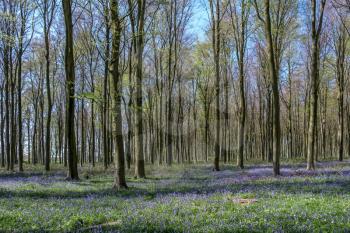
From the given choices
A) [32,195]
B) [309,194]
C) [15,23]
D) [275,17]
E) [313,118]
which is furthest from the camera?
[275,17]

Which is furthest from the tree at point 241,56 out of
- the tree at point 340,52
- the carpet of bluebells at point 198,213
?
the carpet of bluebells at point 198,213

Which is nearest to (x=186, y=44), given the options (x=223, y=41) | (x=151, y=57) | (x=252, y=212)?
(x=151, y=57)

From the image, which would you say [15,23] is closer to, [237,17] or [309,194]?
[237,17]

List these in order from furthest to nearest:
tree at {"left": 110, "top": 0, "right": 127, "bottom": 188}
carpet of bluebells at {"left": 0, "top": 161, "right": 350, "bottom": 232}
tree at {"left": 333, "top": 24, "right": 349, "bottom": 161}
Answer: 1. tree at {"left": 333, "top": 24, "right": 349, "bottom": 161}
2. tree at {"left": 110, "top": 0, "right": 127, "bottom": 188}
3. carpet of bluebells at {"left": 0, "top": 161, "right": 350, "bottom": 232}

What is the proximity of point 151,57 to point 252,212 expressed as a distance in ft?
129

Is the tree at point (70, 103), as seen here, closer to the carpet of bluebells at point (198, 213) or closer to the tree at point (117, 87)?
the tree at point (117, 87)

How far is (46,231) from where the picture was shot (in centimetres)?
784

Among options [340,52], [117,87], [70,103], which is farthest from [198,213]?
[340,52]

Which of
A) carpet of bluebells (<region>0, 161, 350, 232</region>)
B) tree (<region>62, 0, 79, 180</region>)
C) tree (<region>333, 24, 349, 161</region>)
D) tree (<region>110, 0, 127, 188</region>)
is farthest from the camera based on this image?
Result: tree (<region>333, 24, 349, 161</region>)

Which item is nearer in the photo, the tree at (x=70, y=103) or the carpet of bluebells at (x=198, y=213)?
the carpet of bluebells at (x=198, y=213)

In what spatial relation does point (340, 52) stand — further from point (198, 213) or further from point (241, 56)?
point (198, 213)

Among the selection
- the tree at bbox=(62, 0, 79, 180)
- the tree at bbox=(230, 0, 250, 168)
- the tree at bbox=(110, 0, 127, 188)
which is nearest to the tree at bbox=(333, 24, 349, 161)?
the tree at bbox=(230, 0, 250, 168)

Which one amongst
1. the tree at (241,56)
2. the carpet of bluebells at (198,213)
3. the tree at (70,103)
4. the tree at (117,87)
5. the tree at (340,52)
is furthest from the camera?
the tree at (340,52)

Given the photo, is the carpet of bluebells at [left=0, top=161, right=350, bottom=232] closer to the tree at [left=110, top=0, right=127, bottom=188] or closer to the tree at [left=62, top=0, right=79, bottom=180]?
the tree at [left=110, top=0, right=127, bottom=188]
